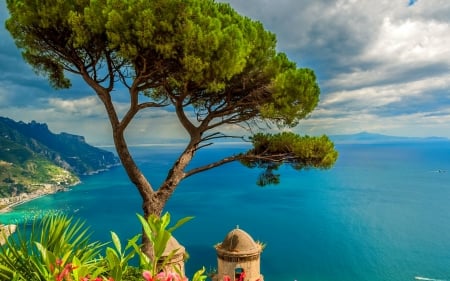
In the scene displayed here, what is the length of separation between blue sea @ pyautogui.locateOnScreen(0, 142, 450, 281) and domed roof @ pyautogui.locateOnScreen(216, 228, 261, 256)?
18075mm

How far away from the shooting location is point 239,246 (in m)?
10.5

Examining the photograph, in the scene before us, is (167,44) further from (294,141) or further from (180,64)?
(294,141)

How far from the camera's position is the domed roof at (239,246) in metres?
10.4

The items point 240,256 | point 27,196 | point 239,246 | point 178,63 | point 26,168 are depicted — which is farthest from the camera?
point 26,168

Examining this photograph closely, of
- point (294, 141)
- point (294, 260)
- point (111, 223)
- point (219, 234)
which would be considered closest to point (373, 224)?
point (294, 260)

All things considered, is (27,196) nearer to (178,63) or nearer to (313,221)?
(313,221)

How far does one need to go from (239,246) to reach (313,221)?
60.4 metres

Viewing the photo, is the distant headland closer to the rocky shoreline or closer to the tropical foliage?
the rocky shoreline

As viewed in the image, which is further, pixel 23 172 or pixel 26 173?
pixel 26 173

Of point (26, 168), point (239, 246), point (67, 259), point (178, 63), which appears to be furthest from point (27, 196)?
point (67, 259)

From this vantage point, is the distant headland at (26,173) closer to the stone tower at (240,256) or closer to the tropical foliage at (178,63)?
the stone tower at (240,256)

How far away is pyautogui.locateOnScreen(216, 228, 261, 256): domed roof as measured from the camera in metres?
10.4

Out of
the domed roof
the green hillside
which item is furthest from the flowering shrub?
the green hillside

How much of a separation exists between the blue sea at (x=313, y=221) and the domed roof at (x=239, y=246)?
1808 centimetres
